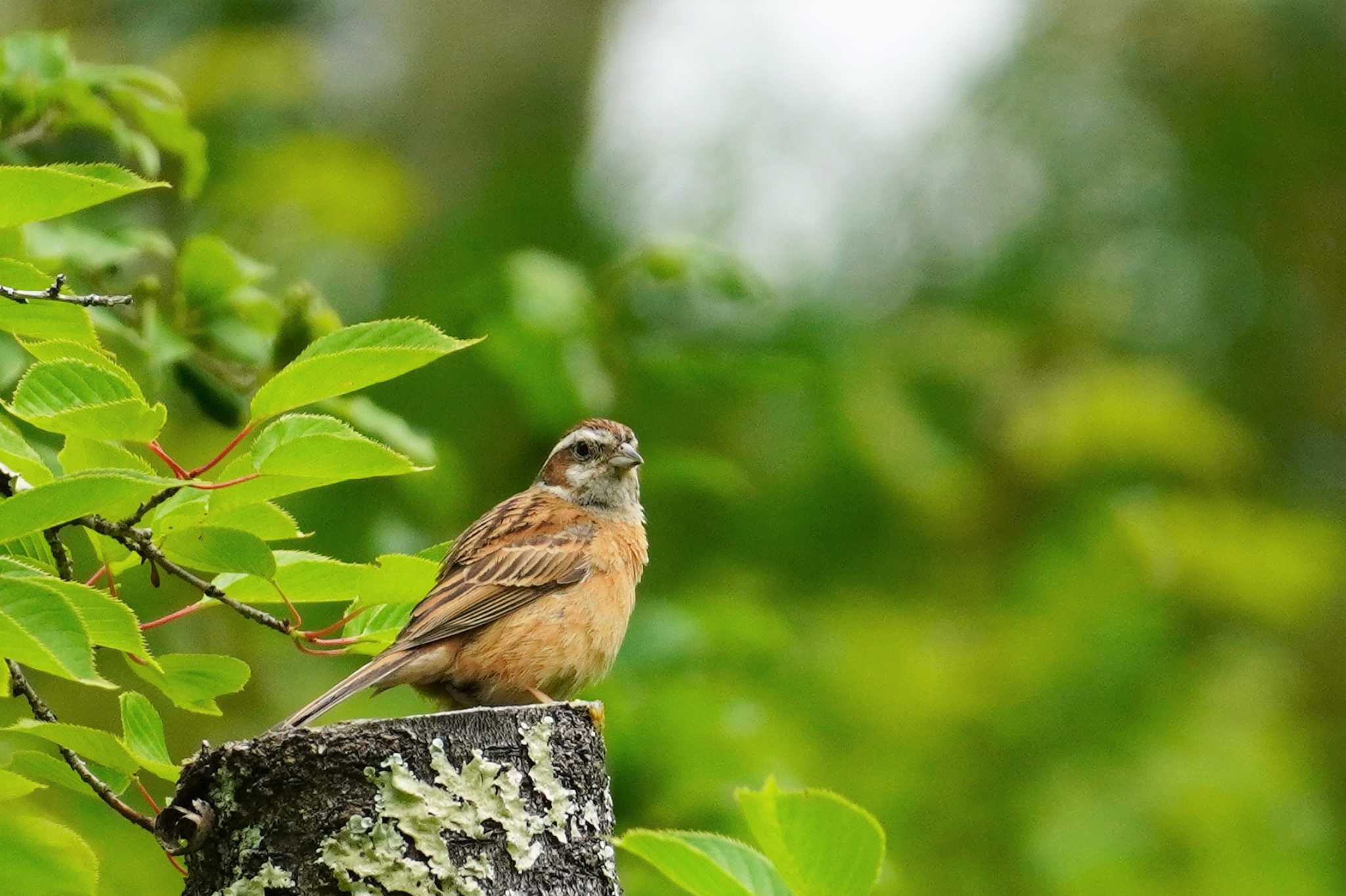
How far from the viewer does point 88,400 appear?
2.67 meters

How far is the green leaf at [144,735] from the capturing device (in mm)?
3059

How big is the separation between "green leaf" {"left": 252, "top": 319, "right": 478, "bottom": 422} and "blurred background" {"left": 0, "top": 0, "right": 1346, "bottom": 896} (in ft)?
9.97

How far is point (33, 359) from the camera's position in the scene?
4.63m

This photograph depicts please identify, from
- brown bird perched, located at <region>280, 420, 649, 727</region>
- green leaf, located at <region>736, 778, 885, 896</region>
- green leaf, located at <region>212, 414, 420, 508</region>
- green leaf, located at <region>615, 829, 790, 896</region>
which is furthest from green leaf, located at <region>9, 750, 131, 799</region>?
green leaf, located at <region>736, 778, 885, 896</region>

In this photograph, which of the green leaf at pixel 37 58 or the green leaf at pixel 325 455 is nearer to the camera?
the green leaf at pixel 325 455

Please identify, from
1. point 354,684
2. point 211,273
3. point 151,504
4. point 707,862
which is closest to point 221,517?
point 151,504

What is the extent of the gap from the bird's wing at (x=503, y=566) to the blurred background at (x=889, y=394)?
0.34 meters

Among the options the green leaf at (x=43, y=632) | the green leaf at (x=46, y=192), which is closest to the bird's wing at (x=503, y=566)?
the green leaf at (x=46, y=192)

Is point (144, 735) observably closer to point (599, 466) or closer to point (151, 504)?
point (151, 504)

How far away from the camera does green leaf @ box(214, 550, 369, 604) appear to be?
3191 millimetres

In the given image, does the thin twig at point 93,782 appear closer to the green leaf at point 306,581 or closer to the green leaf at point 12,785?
the green leaf at point 12,785

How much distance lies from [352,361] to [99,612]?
573 millimetres

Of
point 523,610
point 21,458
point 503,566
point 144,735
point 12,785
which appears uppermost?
point 503,566

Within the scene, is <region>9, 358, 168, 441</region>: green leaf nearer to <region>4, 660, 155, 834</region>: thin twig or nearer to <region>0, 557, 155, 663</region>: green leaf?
<region>0, 557, 155, 663</region>: green leaf
